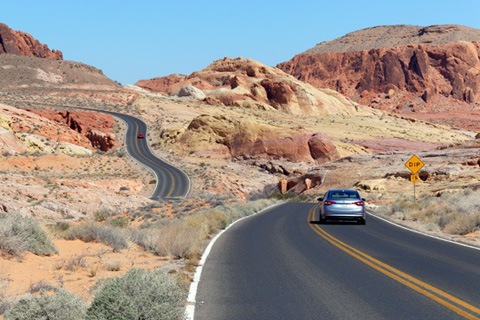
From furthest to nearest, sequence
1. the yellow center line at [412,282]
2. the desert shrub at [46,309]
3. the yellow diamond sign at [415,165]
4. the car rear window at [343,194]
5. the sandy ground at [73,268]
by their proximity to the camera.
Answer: the yellow diamond sign at [415,165] → the car rear window at [343,194] → the sandy ground at [73,268] → the yellow center line at [412,282] → the desert shrub at [46,309]

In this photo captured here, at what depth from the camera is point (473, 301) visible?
8.92 meters

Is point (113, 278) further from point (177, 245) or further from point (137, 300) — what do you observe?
point (177, 245)

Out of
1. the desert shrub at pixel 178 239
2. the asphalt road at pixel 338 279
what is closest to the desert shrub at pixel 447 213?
the asphalt road at pixel 338 279

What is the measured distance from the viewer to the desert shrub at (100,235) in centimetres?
1580

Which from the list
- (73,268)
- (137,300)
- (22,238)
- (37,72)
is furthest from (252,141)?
(37,72)

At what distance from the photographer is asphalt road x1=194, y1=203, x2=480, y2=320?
8422 millimetres

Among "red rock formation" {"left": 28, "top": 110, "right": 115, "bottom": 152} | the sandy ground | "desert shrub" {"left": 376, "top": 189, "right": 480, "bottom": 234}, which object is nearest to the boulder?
"red rock formation" {"left": 28, "top": 110, "right": 115, "bottom": 152}

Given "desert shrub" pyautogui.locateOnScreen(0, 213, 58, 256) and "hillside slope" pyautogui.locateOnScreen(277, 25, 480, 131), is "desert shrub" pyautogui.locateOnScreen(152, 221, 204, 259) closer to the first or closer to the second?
"desert shrub" pyautogui.locateOnScreen(0, 213, 58, 256)

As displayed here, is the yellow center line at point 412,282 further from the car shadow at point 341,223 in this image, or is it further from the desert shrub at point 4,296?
the car shadow at point 341,223

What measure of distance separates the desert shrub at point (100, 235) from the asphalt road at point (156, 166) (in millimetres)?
38821

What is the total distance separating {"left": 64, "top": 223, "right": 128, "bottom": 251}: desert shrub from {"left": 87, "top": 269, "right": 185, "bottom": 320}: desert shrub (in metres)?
8.54

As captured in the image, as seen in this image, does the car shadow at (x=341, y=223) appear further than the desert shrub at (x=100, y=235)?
Yes

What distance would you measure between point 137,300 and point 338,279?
522cm

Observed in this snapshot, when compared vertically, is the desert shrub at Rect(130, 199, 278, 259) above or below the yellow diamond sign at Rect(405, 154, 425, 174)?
below
